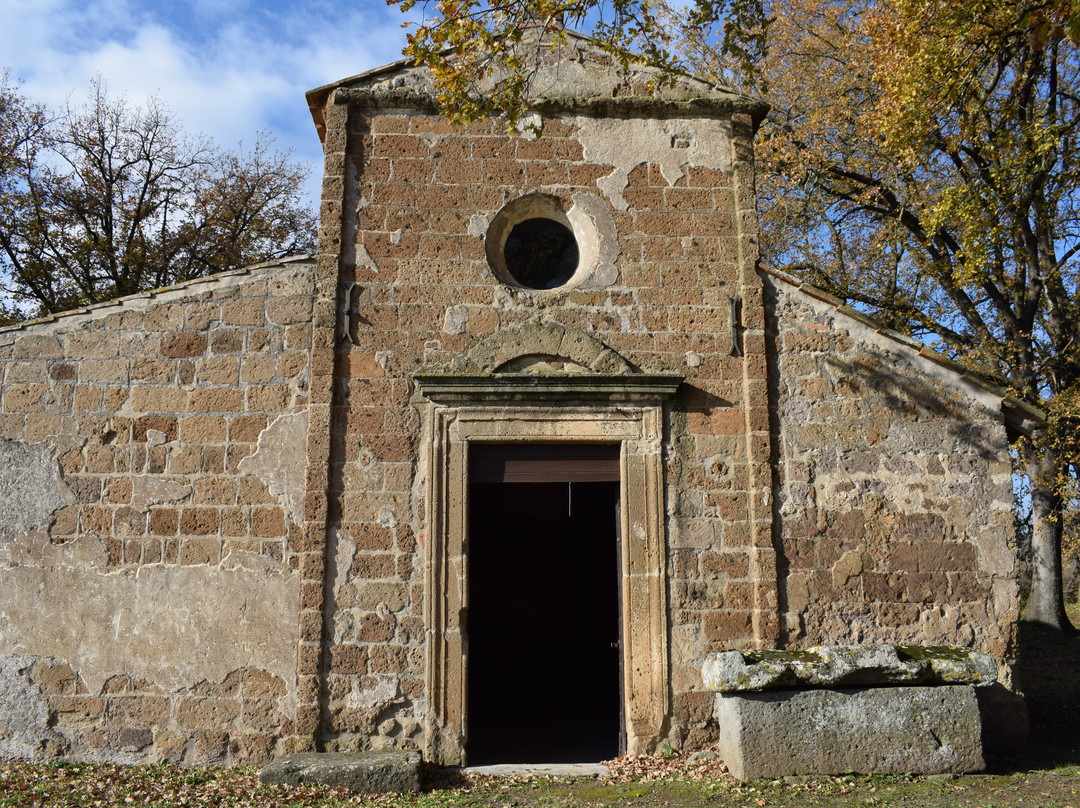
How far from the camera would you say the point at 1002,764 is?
20.7 ft

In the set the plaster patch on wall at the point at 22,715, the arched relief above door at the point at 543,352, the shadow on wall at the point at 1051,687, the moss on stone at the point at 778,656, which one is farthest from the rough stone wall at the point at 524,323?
the shadow on wall at the point at 1051,687

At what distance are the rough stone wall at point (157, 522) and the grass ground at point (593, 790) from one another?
33cm

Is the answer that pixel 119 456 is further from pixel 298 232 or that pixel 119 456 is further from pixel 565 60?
pixel 298 232

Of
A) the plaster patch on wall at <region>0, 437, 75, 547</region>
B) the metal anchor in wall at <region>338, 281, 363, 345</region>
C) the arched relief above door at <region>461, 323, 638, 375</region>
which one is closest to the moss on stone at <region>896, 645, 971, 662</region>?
the arched relief above door at <region>461, 323, 638, 375</region>

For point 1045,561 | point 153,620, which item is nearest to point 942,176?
point 1045,561

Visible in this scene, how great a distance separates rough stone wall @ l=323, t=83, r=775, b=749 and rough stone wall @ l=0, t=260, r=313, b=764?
469 millimetres

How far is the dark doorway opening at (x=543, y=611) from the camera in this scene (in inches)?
373

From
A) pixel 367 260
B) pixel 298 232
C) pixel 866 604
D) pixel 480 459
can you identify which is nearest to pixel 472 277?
pixel 367 260

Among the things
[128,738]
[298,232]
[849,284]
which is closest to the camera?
[128,738]

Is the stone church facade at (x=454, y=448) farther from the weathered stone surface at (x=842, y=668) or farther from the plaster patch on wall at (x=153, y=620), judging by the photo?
the weathered stone surface at (x=842, y=668)

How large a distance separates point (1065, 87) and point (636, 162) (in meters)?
7.18

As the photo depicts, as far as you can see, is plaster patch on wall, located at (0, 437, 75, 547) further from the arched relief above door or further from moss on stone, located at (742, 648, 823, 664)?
moss on stone, located at (742, 648, 823, 664)

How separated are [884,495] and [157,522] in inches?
218

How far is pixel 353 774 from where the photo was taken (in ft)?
18.6
